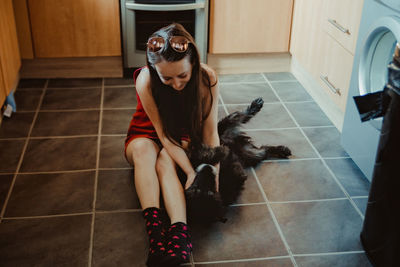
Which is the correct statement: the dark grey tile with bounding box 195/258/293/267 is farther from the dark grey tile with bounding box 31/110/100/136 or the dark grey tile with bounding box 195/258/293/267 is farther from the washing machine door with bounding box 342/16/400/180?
the dark grey tile with bounding box 31/110/100/136

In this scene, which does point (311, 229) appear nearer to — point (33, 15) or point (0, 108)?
point (0, 108)

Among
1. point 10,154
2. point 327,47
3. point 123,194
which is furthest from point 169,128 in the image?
point 327,47

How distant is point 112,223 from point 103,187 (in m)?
0.25

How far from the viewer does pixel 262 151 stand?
228cm

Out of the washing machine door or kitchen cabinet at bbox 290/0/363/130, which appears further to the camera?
kitchen cabinet at bbox 290/0/363/130

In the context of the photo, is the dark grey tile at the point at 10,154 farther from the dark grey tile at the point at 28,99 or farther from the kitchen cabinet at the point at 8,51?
the dark grey tile at the point at 28,99

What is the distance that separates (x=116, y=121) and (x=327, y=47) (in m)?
1.21

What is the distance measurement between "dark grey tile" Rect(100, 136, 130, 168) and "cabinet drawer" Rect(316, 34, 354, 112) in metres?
1.12

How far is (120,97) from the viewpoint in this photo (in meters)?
2.92

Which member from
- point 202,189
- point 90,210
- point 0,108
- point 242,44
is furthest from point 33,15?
point 202,189

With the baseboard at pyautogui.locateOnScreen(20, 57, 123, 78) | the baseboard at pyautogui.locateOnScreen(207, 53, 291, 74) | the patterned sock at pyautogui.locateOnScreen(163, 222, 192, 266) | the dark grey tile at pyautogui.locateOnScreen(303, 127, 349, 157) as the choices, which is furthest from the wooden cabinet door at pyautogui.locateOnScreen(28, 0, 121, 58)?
the patterned sock at pyautogui.locateOnScreen(163, 222, 192, 266)

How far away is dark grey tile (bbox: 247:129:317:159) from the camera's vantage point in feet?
7.80

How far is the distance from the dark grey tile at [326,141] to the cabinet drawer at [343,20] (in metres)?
0.46

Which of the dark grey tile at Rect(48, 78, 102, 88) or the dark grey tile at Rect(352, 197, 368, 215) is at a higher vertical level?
the dark grey tile at Rect(48, 78, 102, 88)
